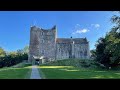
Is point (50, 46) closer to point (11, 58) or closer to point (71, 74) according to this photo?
point (11, 58)

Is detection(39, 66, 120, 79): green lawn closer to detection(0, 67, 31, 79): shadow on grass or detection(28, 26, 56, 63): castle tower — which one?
detection(0, 67, 31, 79): shadow on grass

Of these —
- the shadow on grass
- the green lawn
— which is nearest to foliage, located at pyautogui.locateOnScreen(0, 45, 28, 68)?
the shadow on grass

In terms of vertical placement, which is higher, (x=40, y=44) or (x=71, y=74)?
(x=40, y=44)

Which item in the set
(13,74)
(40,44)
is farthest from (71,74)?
(13,74)

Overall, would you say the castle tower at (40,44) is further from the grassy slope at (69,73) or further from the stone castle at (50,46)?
the grassy slope at (69,73)

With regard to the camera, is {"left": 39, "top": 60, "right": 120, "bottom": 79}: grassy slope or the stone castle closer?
{"left": 39, "top": 60, "right": 120, "bottom": 79}: grassy slope
